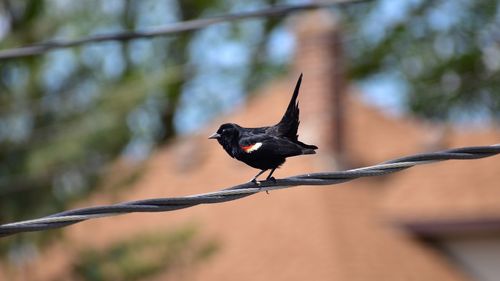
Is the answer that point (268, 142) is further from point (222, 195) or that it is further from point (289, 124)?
point (222, 195)

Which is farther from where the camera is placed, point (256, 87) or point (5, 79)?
point (256, 87)

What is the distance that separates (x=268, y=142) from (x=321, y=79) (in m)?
14.3

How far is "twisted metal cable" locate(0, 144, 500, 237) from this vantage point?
484 centimetres

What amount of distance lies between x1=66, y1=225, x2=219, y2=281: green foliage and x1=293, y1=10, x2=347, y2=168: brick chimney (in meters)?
3.15

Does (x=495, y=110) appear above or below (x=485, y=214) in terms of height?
above

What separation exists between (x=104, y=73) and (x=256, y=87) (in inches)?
482

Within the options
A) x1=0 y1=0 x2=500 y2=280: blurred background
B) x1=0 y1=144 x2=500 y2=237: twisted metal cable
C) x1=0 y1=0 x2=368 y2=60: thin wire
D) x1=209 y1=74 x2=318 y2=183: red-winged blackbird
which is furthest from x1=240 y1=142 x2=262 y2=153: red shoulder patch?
x1=0 y1=0 x2=500 y2=280: blurred background

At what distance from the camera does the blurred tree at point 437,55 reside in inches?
1137

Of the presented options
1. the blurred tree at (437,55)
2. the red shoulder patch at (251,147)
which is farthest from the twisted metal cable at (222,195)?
the blurred tree at (437,55)

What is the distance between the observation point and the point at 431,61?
3080 cm

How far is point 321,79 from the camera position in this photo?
64.9 feet

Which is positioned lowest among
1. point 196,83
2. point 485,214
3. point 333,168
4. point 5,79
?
point 485,214

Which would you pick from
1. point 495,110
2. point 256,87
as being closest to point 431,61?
point 495,110

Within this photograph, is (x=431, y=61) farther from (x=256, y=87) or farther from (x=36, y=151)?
(x=36, y=151)
